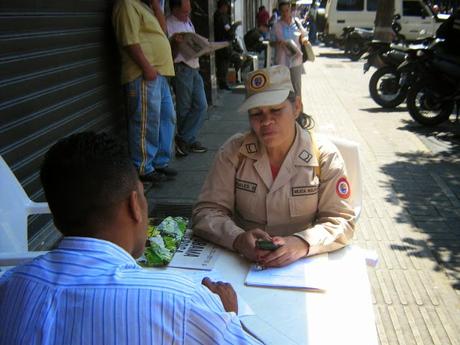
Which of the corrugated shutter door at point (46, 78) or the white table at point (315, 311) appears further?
the corrugated shutter door at point (46, 78)

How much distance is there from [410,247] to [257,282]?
8.35ft

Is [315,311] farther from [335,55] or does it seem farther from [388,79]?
[335,55]

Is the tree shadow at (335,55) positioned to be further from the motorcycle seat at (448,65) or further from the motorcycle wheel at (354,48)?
the motorcycle seat at (448,65)

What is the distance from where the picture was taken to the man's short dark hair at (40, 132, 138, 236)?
45.1 inches

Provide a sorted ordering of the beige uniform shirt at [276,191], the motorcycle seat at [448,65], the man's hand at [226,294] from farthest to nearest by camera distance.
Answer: the motorcycle seat at [448,65]
the beige uniform shirt at [276,191]
the man's hand at [226,294]

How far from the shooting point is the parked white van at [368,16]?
18094mm

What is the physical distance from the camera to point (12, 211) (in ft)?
8.74

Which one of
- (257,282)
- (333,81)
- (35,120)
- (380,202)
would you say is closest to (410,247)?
(380,202)

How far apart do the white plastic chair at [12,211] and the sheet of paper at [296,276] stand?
1.34 m

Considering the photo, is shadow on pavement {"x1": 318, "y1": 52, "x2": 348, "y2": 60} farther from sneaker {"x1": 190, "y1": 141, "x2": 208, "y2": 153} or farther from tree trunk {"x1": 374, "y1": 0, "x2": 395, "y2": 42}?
sneaker {"x1": 190, "y1": 141, "x2": 208, "y2": 153}

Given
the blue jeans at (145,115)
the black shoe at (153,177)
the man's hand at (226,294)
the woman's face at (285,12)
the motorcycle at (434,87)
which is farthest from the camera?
the woman's face at (285,12)

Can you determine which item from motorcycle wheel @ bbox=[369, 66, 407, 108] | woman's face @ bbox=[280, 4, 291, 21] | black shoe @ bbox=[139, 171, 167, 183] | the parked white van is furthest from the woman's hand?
the parked white van

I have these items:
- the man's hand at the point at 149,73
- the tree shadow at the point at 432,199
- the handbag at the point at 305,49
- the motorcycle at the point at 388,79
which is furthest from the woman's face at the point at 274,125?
the motorcycle at the point at 388,79

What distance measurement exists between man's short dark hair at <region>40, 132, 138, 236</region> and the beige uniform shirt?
3.28 ft
